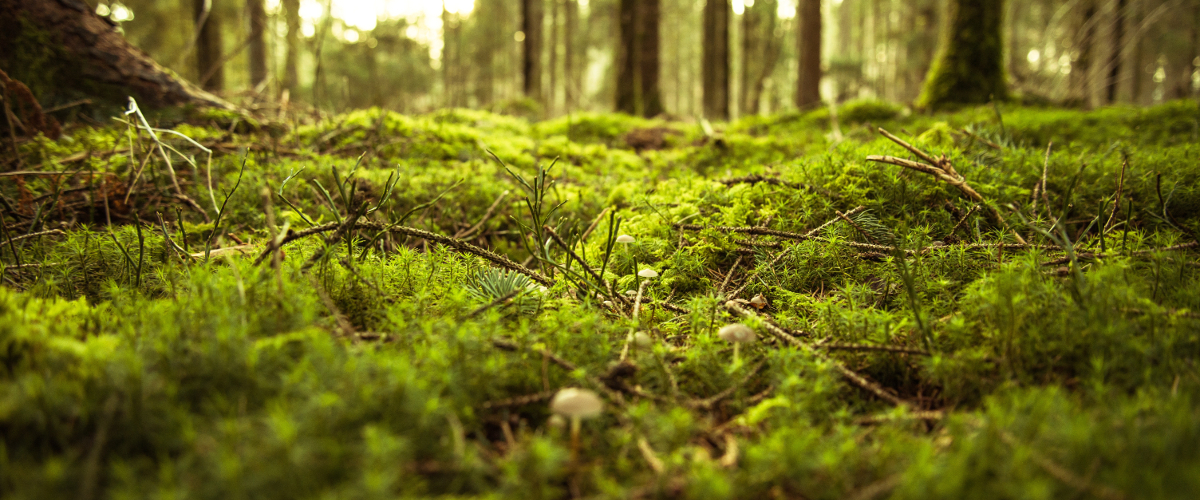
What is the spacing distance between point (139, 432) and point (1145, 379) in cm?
225

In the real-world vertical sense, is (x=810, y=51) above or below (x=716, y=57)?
below

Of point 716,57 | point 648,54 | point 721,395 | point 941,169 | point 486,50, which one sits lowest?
point 721,395

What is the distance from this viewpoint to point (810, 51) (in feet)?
34.4

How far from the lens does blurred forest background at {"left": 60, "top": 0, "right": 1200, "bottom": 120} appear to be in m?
6.87

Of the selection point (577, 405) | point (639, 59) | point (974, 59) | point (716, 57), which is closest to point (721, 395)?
point (577, 405)

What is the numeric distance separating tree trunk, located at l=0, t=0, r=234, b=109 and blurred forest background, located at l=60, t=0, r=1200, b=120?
1.35 feet

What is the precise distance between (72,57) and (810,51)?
10.7 meters

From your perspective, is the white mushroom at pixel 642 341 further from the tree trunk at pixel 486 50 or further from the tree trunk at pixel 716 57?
the tree trunk at pixel 486 50

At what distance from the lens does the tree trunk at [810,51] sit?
10320 mm

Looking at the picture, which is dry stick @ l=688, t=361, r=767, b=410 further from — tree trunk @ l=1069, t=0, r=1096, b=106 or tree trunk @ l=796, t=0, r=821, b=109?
tree trunk @ l=796, t=0, r=821, b=109

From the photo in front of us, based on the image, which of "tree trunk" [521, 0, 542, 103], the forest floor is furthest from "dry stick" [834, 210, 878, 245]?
"tree trunk" [521, 0, 542, 103]

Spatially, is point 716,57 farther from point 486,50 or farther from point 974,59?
point 486,50

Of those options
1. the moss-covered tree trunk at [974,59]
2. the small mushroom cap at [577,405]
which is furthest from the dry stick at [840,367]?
the moss-covered tree trunk at [974,59]

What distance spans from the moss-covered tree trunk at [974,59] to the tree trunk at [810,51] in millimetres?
3533
